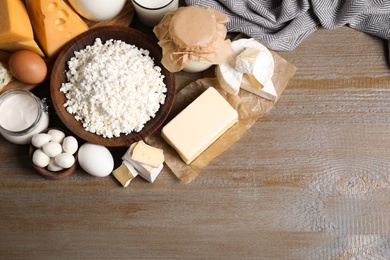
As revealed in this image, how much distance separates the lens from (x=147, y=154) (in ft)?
3.48

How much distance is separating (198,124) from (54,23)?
1.19 feet

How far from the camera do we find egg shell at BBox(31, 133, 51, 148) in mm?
1029

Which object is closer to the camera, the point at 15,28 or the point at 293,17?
the point at 15,28

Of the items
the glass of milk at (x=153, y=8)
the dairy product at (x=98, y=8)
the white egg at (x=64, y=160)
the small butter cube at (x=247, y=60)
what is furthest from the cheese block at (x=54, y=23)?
the small butter cube at (x=247, y=60)

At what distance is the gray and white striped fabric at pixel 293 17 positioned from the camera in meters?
1.13

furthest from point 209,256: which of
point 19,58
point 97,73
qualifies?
point 19,58

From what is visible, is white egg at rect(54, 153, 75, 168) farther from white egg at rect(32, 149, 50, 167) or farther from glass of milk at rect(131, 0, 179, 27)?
glass of milk at rect(131, 0, 179, 27)

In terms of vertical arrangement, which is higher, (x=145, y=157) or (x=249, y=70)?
(x=249, y=70)

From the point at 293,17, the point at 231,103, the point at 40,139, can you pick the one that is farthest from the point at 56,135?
the point at 293,17

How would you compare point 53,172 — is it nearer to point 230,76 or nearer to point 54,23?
point 54,23

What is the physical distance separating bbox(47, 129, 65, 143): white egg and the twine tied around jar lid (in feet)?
0.84

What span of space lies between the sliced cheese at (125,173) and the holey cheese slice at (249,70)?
0.26 metres

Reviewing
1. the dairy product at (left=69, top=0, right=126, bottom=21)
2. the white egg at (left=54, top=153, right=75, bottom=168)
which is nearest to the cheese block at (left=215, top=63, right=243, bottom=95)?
the dairy product at (left=69, top=0, right=126, bottom=21)

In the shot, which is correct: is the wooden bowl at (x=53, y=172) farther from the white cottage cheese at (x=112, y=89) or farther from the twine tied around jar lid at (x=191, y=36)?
the twine tied around jar lid at (x=191, y=36)
